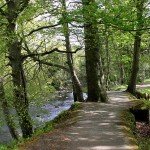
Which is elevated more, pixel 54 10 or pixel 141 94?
pixel 54 10

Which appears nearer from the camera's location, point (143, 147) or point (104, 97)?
point (143, 147)

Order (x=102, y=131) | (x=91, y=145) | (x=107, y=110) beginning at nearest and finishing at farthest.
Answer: (x=91, y=145) → (x=102, y=131) → (x=107, y=110)

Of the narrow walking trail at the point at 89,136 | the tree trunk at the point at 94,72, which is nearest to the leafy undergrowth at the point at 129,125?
the narrow walking trail at the point at 89,136

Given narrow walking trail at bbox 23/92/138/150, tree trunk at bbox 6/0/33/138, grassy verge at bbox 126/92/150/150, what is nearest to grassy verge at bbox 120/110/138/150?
grassy verge at bbox 126/92/150/150

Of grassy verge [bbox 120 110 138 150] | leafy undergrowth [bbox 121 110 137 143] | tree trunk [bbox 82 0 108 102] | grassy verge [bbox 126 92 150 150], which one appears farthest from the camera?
tree trunk [bbox 82 0 108 102]

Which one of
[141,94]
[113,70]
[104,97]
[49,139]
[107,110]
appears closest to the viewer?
[49,139]

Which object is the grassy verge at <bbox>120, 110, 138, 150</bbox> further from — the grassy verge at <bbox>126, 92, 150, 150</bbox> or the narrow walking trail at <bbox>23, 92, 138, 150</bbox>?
the narrow walking trail at <bbox>23, 92, 138, 150</bbox>

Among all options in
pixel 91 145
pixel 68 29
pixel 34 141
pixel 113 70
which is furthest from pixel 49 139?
pixel 113 70

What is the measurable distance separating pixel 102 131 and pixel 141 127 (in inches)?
189

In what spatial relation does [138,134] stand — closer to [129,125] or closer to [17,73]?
[129,125]

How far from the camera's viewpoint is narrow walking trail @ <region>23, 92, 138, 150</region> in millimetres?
9301

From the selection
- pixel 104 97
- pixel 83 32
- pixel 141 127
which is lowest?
pixel 141 127

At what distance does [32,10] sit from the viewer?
14.0m

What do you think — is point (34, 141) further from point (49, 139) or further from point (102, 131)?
point (102, 131)
